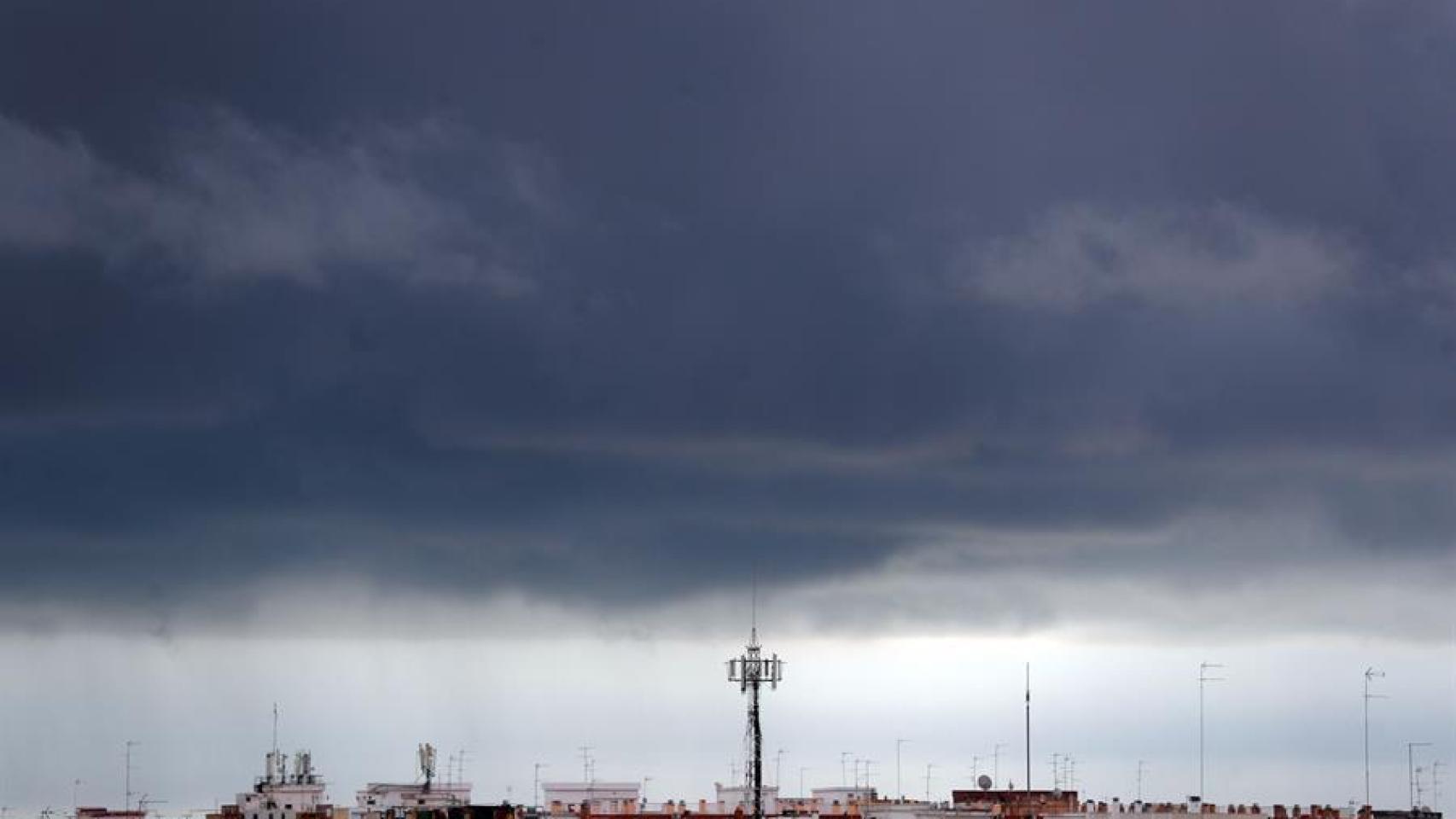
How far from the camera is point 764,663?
142 metres

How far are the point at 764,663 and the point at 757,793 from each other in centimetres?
615

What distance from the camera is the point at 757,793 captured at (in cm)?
13850
